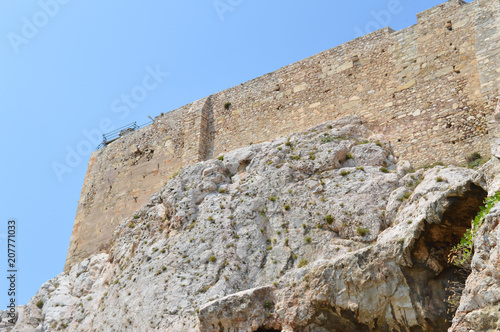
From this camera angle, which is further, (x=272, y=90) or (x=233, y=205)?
(x=272, y=90)

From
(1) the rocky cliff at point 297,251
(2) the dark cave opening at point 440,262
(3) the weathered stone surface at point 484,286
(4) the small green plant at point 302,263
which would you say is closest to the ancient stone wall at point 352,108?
(1) the rocky cliff at point 297,251

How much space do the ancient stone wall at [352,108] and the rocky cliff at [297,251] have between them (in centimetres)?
90

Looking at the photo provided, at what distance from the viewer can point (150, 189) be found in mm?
18750

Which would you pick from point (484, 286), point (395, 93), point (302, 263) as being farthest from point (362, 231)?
point (484, 286)

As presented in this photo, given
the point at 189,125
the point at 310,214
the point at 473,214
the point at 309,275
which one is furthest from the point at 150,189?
the point at 473,214

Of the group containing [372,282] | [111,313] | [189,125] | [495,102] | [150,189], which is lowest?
[372,282]

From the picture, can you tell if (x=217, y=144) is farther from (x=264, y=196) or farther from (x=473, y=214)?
(x=473, y=214)

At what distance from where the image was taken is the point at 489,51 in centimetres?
1288

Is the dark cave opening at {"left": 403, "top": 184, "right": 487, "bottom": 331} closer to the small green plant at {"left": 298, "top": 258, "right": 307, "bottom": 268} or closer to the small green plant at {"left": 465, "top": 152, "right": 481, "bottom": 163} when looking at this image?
the small green plant at {"left": 298, "top": 258, "right": 307, "bottom": 268}

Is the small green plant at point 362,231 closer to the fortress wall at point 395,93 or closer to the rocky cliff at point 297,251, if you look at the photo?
the rocky cliff at point 297,251

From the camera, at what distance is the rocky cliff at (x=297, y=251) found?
32.0 ft

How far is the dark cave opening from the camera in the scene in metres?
9.52

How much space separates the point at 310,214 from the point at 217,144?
5592 millimetres

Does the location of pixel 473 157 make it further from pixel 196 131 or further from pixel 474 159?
pixel 196 131
